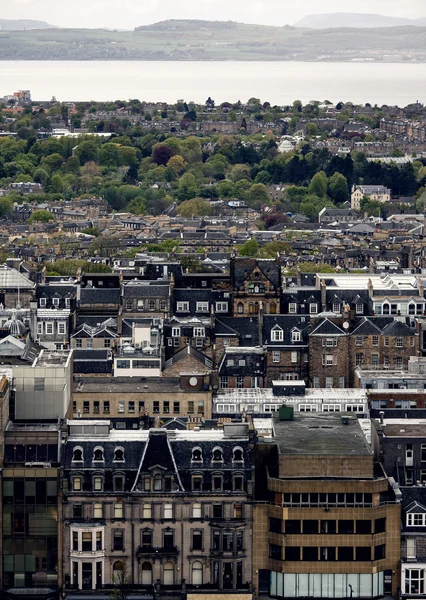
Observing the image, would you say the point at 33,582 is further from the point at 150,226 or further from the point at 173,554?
the point at 150,226

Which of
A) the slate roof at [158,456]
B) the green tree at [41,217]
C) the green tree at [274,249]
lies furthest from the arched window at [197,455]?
the green tree at [41,217]

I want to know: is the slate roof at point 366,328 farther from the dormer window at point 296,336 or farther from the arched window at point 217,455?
the arched window at point 217,455

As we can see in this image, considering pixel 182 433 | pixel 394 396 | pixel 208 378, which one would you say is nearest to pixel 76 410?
pixel 208 378

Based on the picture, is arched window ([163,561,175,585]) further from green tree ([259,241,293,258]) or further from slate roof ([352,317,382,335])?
green tree ([259,241,293,258])

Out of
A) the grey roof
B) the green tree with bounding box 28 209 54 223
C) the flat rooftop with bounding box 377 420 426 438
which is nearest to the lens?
the flat rooftop with bounding box 377 420 426 438

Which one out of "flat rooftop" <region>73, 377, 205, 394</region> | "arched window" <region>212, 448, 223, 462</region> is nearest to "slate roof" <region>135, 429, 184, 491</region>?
"arched window" <region>212, 448, 223, 462</region>

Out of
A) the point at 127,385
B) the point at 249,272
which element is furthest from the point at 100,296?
the point at 127,385
